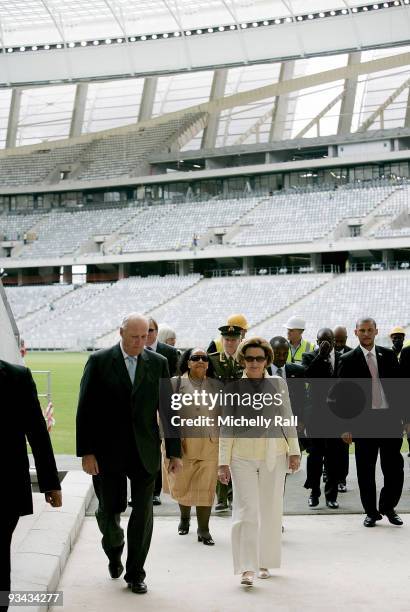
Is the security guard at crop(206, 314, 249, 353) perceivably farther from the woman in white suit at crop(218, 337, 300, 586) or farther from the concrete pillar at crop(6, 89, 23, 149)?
the concrete pillar at crop(6, 89, 23, 149)

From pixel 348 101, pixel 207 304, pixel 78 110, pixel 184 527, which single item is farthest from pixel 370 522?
pixel 78 110

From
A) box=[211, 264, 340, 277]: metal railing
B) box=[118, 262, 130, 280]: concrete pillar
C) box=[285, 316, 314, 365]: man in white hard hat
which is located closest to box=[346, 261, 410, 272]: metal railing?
box=[211, 264, 340, 277]: metal railing

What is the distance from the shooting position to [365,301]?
4878cm

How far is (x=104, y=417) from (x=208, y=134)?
6040 centimetres

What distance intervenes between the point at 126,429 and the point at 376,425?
3153 mm

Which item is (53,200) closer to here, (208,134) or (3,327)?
(208,134)

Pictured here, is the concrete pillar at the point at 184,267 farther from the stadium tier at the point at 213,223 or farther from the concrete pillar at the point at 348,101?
the concrete pillar at the point at 348,101

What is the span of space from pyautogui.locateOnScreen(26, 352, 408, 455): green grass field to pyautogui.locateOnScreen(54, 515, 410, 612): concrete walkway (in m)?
6.45

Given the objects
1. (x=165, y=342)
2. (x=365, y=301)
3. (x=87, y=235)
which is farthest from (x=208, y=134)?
(x=165, y=342)

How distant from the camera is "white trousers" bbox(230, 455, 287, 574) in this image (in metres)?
6.23

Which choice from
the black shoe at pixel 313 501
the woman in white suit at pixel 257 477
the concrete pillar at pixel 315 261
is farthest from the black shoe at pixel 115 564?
the concrete pillar at pixel 315 261

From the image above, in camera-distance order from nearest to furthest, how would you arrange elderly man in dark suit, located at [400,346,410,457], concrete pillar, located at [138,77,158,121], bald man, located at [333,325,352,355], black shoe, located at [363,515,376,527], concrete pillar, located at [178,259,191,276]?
black shoe, located at [363,515,376,527] < elderly man in dark suit, located at [400,346,410,457] < bald man, located at [333,325,352,355] < concrete pillar, located at [138,77,158,121] < concrete pillar, located at [178,259,191,276]

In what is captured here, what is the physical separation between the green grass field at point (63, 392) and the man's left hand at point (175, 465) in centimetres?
766

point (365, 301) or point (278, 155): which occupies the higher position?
point (278, 155)
